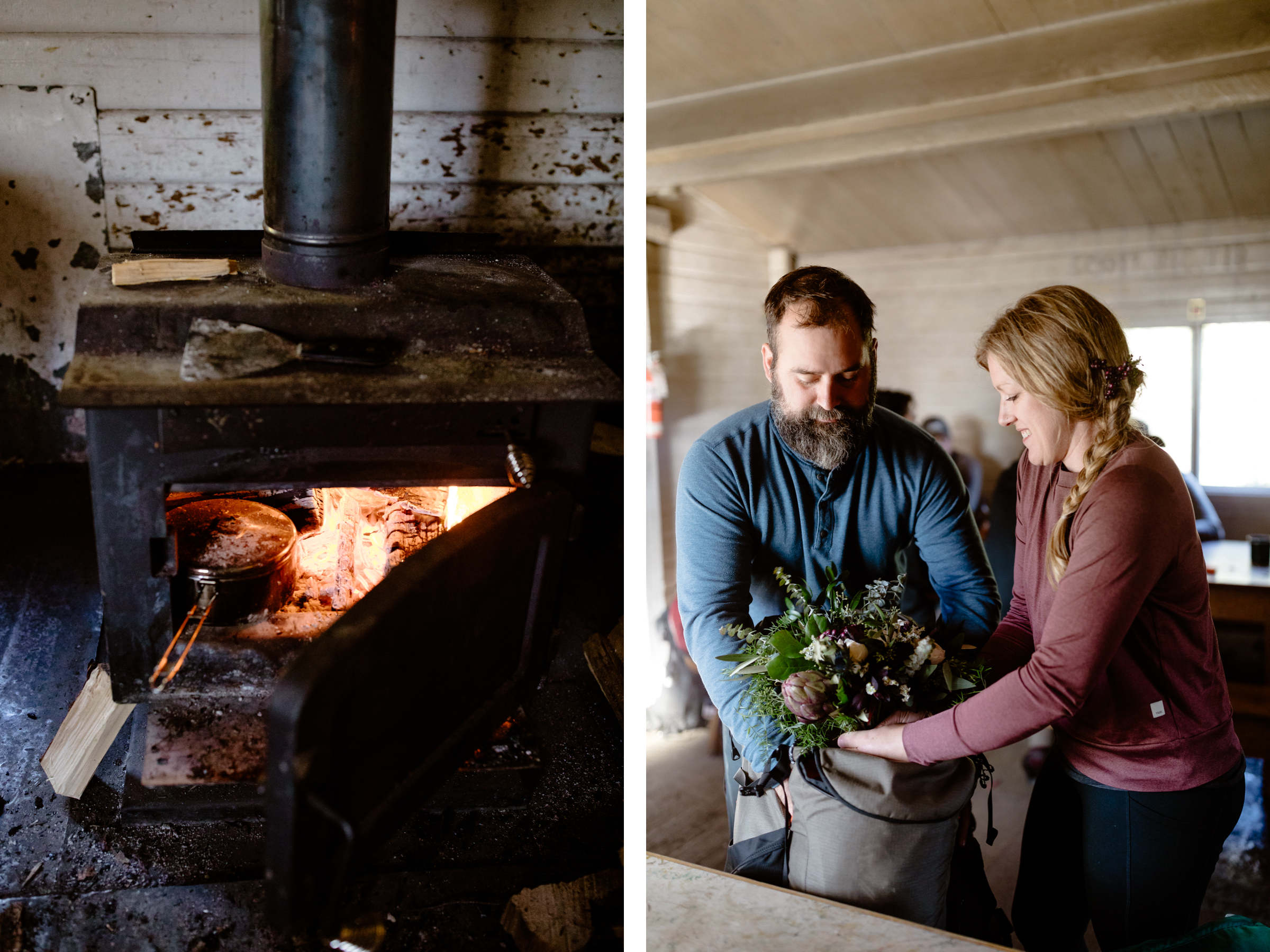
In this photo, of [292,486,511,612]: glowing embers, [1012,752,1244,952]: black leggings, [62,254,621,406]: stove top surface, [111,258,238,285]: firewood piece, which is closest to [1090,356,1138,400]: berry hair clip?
[1012,752,1244,952]: black leggings

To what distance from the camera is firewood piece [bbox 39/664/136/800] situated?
170cm

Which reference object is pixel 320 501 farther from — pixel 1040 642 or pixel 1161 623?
pixel 1161 623

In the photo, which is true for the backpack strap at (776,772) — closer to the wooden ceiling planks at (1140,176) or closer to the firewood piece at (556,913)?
the firewood piece at (556,913)

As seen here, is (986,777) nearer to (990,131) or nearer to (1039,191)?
(1039,191)

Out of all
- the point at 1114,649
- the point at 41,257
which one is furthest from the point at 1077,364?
the point at 41,257

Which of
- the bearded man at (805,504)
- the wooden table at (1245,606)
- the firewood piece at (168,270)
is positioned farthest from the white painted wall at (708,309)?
the firewood piece at (168,270)

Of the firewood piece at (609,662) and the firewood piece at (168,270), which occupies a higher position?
the firewood piece at (168,270)

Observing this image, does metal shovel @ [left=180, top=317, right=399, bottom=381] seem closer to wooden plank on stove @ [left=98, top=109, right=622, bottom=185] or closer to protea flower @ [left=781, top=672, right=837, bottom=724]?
wooden plank on stove @ [left=98, top=109, right=622, bottom=185]

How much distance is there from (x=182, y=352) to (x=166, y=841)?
96cm

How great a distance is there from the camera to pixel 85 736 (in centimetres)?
173

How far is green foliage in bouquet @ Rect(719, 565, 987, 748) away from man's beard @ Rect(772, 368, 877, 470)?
0.66 ft

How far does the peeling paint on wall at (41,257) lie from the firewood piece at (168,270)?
1.50 feet

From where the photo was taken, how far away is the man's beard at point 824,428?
1.34 m

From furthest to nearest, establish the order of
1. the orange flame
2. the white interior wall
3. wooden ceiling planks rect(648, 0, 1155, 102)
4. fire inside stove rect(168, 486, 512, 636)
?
fire inside stove rect(168, 486, 512, 636)
the orange flame
wooden ceiling planks rect(648, 0, 1155, 102)
the white interior wall
